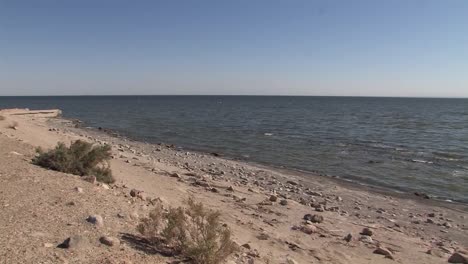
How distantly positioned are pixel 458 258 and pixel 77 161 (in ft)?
30.9

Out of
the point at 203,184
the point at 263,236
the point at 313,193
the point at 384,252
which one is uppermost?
the point at 263,236

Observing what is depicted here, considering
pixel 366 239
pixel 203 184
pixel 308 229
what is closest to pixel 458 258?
pixel 366 239

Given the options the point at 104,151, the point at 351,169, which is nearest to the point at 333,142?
the point at 351,169

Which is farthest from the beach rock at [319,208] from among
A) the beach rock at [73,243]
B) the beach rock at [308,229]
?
the beach rock at [73,243]

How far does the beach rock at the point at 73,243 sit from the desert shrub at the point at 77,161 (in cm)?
487

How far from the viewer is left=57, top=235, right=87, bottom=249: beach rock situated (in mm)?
5860

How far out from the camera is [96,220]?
271 inches

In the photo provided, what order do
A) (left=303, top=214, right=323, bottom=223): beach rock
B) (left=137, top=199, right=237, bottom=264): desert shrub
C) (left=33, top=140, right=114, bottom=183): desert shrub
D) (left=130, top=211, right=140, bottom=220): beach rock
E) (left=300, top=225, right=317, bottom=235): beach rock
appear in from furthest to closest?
(left=303, top=214, right=323, bottom=223): beach rock < (left=33, top=140, right=114, bottom=183): desert shrub < (left=300, top=225, right=317, bottom=235): beach rock < (left=130, top=211, right=140, bottom=220): beach rock < (left=137, top=199, right=237, bottom=264): desert shrub

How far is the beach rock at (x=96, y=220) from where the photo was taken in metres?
6.86

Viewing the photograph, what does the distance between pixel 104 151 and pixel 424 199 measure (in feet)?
38.2

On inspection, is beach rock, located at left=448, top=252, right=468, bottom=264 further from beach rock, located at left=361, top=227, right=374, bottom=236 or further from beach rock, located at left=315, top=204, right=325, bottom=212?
beach rock, located at left=315, top=204, right=325, bottom=212

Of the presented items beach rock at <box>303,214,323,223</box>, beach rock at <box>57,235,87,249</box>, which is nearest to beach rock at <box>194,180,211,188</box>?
beach rock at <box>303,214,323,223</box>

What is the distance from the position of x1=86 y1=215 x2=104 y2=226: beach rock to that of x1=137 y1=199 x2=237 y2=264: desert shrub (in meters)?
0.67

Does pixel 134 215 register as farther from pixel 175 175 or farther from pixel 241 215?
pixel 175 175
